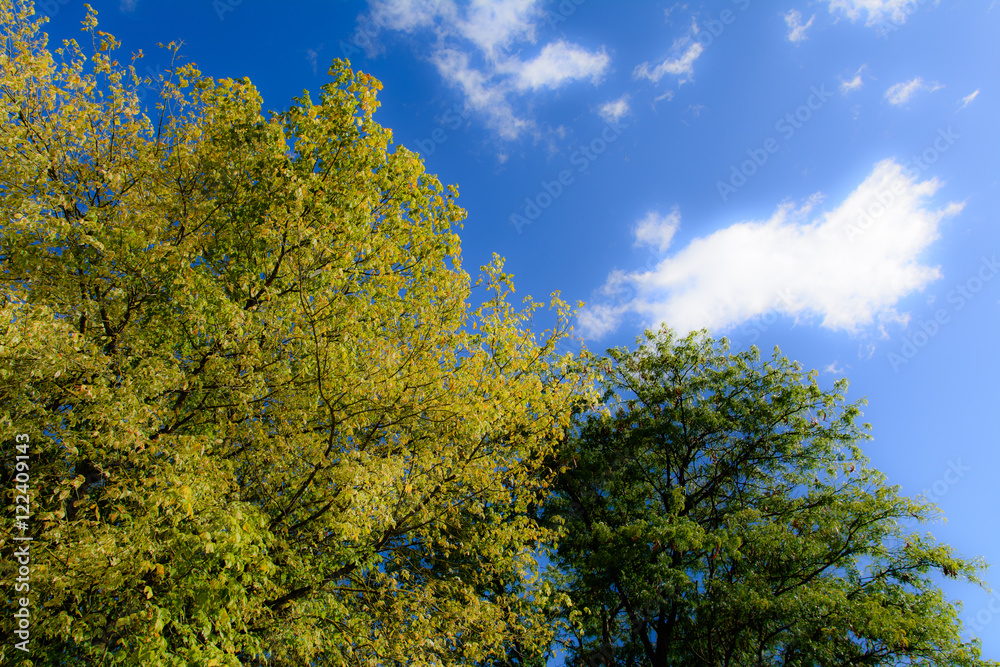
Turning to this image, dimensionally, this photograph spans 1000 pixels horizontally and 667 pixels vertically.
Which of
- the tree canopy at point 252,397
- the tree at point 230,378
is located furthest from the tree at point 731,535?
the tree at point 230,378

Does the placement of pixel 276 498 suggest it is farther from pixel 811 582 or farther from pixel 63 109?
pixel 811 582

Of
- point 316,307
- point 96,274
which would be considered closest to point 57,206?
point 96,274

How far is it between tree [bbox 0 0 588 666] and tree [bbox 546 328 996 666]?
428 cm

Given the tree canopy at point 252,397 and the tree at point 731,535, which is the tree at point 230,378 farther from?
the tree at point 731,535

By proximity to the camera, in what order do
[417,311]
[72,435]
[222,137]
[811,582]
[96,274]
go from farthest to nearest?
[811,582], [417,311], [222,137], [96,274], [72,435]

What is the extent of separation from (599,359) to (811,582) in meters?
8.65

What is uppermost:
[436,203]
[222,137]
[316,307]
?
[436,203]

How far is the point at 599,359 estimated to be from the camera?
58.3 ft

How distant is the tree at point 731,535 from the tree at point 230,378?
4276 mm

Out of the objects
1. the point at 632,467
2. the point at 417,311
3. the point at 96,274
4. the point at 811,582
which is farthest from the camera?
the point at 632,467

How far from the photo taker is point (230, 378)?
6.83 metres

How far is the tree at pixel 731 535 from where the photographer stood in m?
11.7

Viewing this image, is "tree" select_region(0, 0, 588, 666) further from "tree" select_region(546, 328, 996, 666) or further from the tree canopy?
"tree" select_region(546, 328, 996, 666)

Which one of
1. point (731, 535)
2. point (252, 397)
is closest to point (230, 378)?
point (252, 397)
